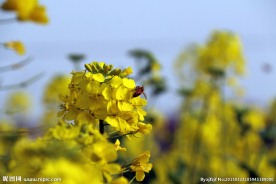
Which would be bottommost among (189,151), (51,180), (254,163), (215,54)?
(189,151)

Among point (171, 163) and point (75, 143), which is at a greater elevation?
point (75, 143)

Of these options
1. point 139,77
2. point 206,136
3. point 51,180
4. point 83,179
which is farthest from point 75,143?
point 206,136

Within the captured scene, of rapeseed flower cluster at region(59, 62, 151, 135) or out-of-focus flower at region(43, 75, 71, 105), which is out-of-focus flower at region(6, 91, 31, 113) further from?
rapeseed flower cluster at region(59, 62, 151, 135)

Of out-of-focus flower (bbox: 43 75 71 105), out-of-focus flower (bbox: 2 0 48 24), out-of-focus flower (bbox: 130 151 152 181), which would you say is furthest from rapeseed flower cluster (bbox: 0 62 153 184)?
out-of-focus flower (bbox: 43 75 71 105)

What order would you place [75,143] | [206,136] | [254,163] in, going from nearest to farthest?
[75,143] → [254,163] → [206,136]

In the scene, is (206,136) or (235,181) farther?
(206,136)

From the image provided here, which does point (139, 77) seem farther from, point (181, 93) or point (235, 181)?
point (181, 93)

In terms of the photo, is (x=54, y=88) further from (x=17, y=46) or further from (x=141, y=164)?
(x=141, y=164)

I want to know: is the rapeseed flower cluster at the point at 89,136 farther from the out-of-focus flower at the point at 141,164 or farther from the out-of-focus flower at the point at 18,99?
the out-of-focus flower at the point at 18,99
